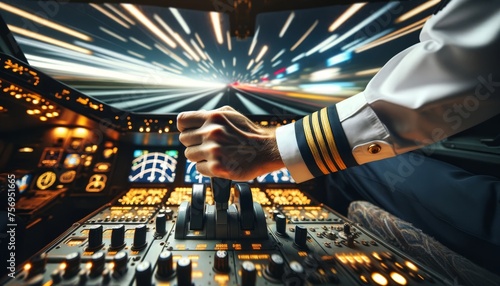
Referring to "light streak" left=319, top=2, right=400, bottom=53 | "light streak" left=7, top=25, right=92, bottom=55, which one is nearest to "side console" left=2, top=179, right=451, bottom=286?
"light streak" left=7, top=25, right=92, bottom=55

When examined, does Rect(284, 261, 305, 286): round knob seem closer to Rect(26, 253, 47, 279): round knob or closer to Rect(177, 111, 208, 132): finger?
Rect(177, 111, 208, 132): finger

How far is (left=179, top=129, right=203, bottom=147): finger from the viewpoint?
2.01 feet

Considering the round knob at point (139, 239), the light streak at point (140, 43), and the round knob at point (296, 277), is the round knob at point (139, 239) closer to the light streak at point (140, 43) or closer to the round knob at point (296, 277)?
the round knob at point (296, 277)

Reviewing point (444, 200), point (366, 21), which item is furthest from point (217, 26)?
point (444, 200)

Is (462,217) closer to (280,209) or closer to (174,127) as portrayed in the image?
(280,209)

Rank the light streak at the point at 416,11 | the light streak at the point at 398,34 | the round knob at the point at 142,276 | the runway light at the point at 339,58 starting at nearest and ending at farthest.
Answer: the round knob at the point at 142,276, the light streak at the point at 416,11, the light streak at the point at 398,34, the runway light at the point at 339,58

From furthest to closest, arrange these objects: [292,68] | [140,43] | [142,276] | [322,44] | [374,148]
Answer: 1. [292,68]
2. [322,44]
3. [140,43]
4. [374,148]
5. [142,276]

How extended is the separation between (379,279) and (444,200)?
610 millimetres

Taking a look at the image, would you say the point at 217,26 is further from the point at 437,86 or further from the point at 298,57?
the point at 437,86

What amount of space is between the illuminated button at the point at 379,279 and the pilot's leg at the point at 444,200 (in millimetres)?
493

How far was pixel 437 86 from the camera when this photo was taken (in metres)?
0.49

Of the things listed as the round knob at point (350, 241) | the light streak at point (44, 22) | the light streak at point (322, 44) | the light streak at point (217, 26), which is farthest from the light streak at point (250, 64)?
the round knob at point (350, 241)

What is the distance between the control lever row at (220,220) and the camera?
678 millimetres

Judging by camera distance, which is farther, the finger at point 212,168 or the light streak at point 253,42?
the light streak at point 253,42
